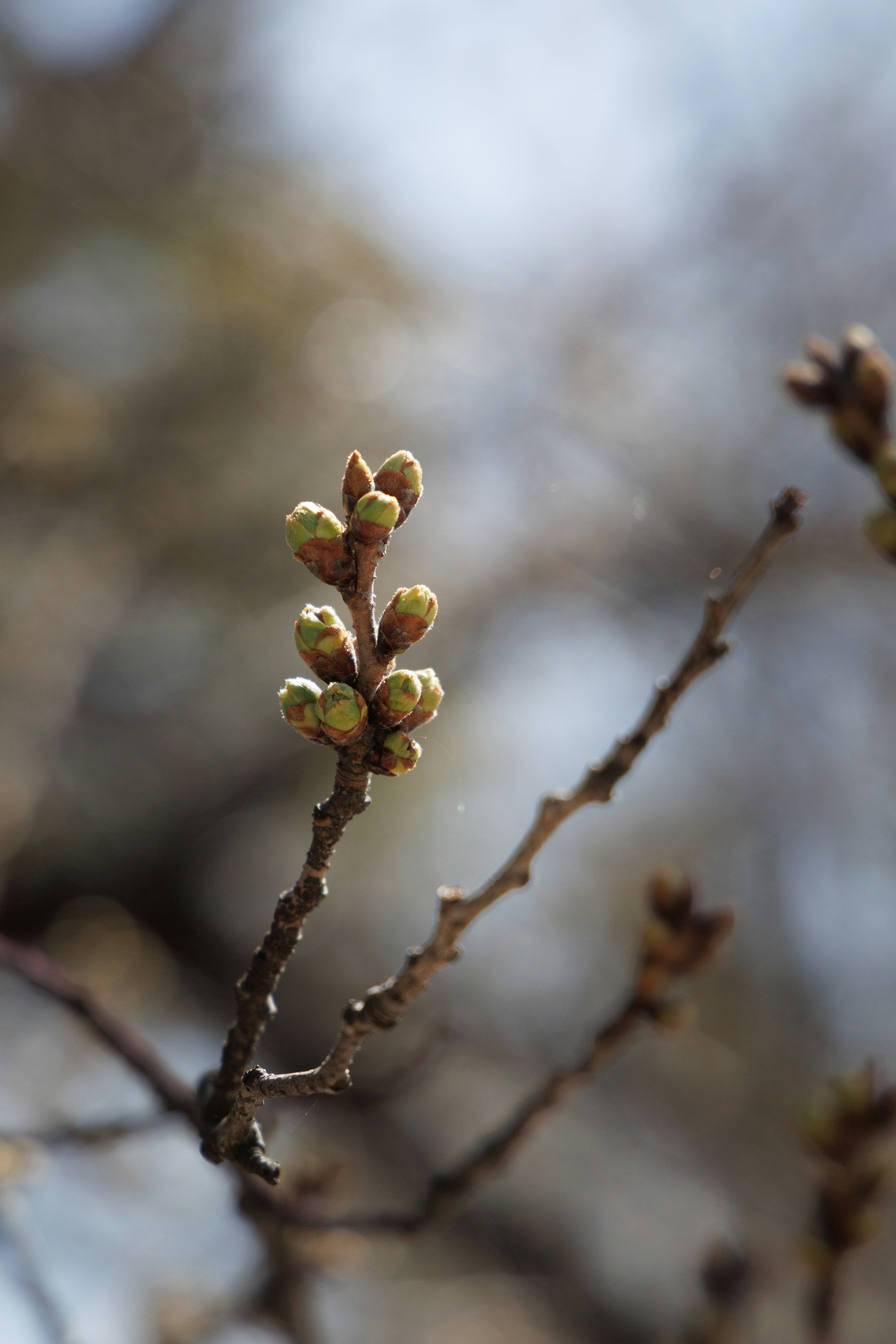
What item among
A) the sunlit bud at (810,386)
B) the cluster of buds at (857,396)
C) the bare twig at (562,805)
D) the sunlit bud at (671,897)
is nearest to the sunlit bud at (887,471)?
the cluster of buds at (857,396)

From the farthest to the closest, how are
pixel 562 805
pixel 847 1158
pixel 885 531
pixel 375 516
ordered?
pixel 847 1158
pixel 885 531
pixel 562 805
pixel 375 516

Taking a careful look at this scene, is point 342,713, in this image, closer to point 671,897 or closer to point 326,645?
point 326,645

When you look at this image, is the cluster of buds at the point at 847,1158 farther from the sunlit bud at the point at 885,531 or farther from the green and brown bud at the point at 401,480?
the green and brown bud at the point at 401,480

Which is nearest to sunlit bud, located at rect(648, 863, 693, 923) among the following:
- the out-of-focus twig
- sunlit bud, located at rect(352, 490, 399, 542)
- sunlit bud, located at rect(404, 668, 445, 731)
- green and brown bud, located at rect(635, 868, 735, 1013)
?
green and brown bud, located at rect(635, 868, 735, 1013)

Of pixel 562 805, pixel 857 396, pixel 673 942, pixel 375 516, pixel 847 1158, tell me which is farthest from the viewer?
pixel 847 1158

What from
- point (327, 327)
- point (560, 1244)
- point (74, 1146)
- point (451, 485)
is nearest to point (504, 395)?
point (451, 485)

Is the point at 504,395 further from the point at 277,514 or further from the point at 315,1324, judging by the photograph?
the point at 315,1324

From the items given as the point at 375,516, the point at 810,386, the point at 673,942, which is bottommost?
the point at 673,942

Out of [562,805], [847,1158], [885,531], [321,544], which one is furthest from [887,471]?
[847,1158]
